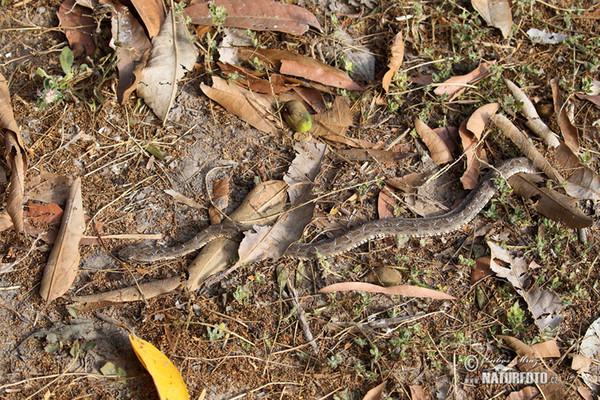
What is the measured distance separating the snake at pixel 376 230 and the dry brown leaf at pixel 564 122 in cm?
62

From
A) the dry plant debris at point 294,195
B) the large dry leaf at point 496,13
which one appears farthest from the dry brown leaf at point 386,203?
the large dry leaf at point 496,13

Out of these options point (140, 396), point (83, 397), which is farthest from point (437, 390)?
point (83, 397)

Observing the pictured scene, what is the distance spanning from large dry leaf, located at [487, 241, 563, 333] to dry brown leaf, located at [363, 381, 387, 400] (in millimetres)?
1743

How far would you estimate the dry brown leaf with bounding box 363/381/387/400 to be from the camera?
4.09 m

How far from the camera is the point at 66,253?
4430mm

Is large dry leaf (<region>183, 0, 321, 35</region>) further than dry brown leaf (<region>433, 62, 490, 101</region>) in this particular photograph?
No

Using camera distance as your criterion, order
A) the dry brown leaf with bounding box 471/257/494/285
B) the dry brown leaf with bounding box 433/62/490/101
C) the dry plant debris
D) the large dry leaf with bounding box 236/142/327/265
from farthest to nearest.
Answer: the dry brown leaf with bounding box 433/62/490/101 → the dry brown leaf with bounding box 471/257/494/285 → the large dry leaf with bounding box 236/142/327/265 → the dry plant debris

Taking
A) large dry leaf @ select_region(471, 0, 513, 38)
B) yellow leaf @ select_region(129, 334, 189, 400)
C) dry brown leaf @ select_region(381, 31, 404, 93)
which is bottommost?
yellow leaf @ select_region(129, 334, 189, 400)

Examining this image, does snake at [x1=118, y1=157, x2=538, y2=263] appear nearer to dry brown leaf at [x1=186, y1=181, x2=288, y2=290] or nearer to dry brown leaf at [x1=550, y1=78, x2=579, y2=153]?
dry brown leaf at [x1=186, y1=181, x2=288, y2=290]

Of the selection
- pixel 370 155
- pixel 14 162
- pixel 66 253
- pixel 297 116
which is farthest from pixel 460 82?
pixel 14 162

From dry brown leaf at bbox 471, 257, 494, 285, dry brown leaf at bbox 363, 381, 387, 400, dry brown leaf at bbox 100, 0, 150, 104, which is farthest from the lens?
dry brown leaf at bbox 100, 0, 150, 104

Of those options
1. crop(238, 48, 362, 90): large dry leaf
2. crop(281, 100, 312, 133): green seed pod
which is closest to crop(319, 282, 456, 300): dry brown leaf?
crop(281, 100, 312, 133): green seed pod

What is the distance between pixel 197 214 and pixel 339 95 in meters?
2.21

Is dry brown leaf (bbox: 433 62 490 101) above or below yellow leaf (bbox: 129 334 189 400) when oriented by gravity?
above
